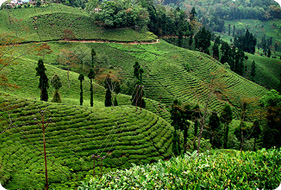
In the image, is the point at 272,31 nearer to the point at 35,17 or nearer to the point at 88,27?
the point at 88,27

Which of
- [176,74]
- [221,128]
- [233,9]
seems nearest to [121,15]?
[176,74]

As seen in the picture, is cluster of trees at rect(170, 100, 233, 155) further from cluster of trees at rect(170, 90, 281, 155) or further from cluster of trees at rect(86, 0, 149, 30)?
cluster of trees at rect(86, 0, 149, 30)

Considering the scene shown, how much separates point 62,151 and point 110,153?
181 inches

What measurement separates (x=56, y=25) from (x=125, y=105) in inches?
1965

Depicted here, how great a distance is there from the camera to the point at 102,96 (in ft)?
147

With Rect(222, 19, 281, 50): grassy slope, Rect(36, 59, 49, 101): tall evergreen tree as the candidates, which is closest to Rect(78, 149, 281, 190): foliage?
Rect(36, 59, 49, 101): tall evergreen tree

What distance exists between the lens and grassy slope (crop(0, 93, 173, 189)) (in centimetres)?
1823

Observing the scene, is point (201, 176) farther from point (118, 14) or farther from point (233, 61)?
point (233, 61)

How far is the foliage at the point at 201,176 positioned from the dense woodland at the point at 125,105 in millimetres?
44

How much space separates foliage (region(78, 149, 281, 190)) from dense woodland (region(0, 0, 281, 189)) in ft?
0.15

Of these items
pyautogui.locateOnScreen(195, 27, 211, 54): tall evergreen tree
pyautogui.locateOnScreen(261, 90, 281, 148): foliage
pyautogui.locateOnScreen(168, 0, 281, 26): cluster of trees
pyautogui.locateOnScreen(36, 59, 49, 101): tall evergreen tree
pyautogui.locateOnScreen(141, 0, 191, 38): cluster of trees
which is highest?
pyautogui.locateOnScreen(168, 0, 281, 26): cluster of trees

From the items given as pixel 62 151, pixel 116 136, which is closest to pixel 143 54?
pixel 116 136

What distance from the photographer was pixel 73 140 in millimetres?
23359

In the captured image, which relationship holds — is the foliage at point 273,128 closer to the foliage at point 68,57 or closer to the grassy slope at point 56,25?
the foliage at point 68,57
